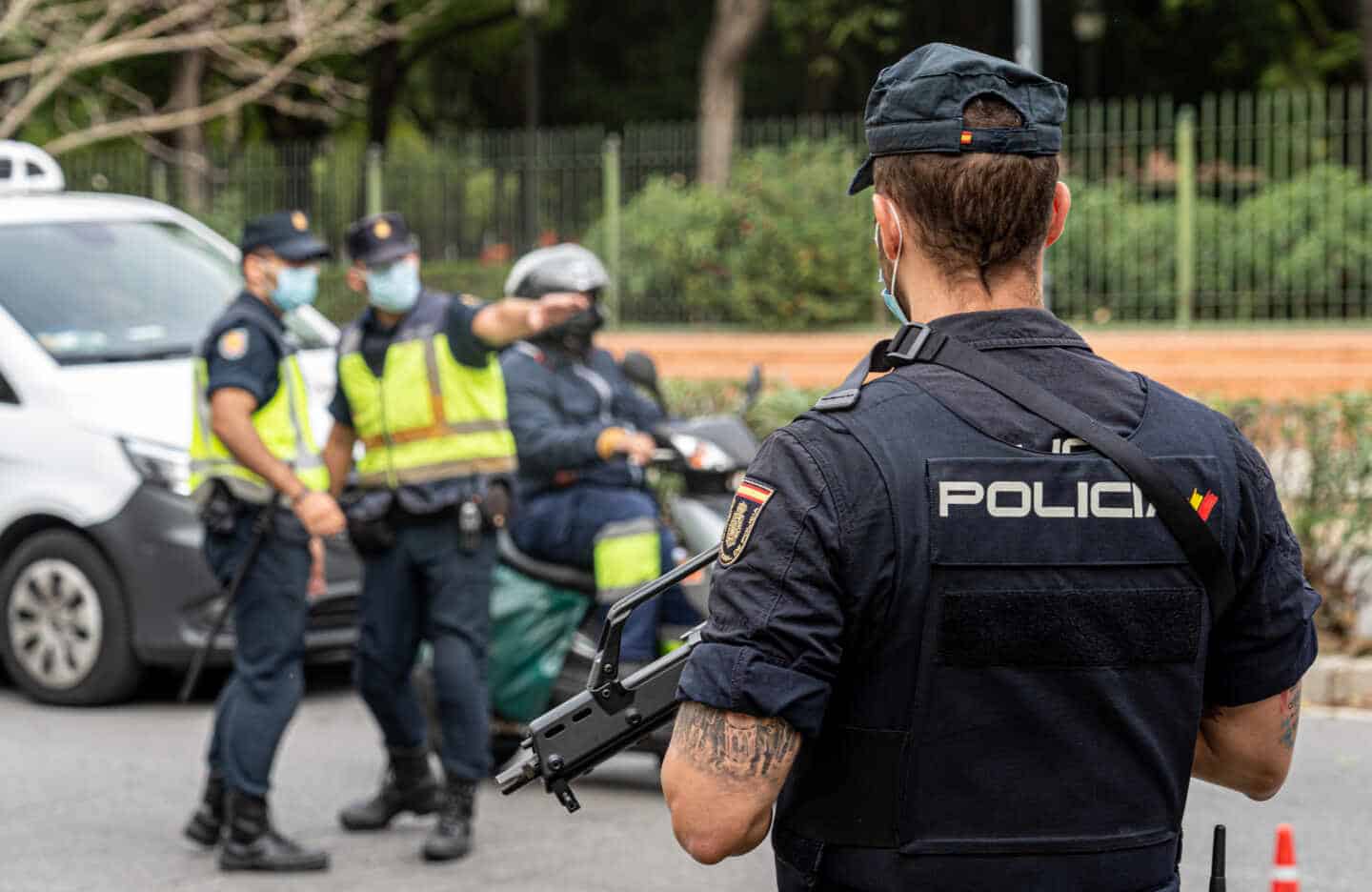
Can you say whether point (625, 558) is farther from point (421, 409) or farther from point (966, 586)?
point (966, 586)

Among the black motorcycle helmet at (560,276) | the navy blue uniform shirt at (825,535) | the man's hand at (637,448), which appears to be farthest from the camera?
the man's hand at (637,448)

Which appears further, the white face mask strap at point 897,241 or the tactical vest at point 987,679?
the white face mask strap at point 897,241

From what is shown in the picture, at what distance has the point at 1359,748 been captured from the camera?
678cm

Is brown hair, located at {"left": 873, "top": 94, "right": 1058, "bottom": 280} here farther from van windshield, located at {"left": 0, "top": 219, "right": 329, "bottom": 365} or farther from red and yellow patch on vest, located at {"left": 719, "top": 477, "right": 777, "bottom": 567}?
van windshield, located at {"left": 0, "top": 219, "right": 329, "bottom": 365}

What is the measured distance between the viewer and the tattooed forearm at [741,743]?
6.85 ft

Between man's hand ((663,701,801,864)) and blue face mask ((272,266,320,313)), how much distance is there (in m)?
3.88

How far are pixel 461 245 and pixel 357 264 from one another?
12579 millimetres

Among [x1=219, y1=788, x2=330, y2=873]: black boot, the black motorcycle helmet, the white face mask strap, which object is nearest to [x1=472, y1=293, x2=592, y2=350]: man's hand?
the black motorcycle helmet

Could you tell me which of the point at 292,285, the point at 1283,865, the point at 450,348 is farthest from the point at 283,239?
the point at 1283,865

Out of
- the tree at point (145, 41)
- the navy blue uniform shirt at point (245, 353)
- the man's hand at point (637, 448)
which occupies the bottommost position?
the man's hand at point (637, 448)

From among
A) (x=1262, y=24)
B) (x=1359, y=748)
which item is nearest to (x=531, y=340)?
(x=1359, y=748)

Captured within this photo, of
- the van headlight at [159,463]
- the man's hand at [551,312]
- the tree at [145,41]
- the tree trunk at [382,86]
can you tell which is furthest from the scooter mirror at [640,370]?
the tree trunk at [382,86]

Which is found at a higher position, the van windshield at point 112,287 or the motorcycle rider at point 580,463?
the van windshield at point 112,287

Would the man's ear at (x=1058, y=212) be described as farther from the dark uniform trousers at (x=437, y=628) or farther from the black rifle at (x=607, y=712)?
the dark uniform trousers at (x=437, y=628)
